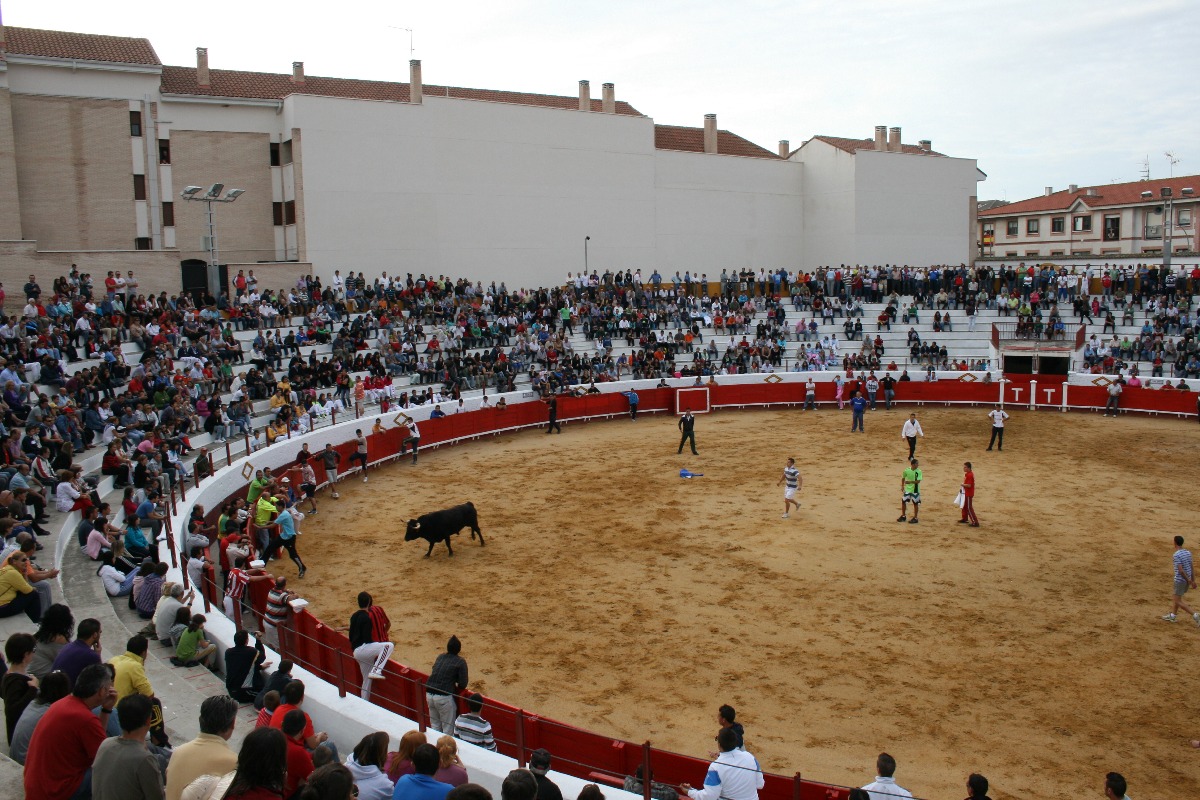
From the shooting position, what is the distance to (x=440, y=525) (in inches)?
663

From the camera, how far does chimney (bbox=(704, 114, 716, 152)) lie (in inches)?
2062

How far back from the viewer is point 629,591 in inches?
582

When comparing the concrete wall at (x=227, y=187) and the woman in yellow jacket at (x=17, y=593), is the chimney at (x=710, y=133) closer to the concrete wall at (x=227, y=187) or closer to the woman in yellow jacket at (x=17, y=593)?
the concrete wall at (x=227, y=187)

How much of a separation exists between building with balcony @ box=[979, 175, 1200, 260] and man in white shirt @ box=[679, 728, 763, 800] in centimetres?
5712

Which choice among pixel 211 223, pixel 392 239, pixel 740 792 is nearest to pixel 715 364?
pixel 392 239

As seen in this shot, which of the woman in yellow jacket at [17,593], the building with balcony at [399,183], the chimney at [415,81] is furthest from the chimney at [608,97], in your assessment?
the woman in yellow jacket at [17,593]

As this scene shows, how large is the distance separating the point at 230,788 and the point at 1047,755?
8059 millimetres

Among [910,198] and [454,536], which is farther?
[910,198]

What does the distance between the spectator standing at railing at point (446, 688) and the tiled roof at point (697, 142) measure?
4437 cm

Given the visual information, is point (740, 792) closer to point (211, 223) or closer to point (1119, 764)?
point (1119, 764)

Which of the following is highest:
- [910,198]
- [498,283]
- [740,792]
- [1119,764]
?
[910,198]

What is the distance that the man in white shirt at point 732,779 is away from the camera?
693 cm

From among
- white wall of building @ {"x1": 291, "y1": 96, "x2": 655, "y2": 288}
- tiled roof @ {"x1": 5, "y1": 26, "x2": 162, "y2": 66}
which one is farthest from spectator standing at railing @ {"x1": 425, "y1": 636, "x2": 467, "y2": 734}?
tiled roof @ {"x1": 5, "y1": 26, "x2": 162, "y2": 66}

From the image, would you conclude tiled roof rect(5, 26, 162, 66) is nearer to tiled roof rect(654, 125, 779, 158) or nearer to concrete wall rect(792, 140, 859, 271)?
tiled roof rect(654, 125, 779, 158)
